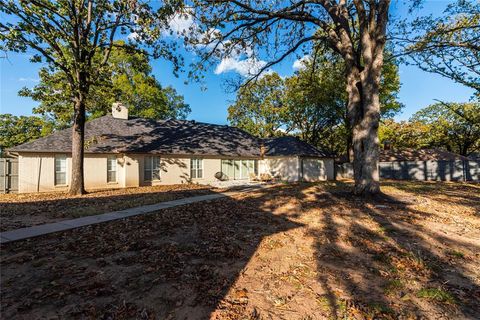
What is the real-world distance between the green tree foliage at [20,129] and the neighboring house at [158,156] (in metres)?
23.4

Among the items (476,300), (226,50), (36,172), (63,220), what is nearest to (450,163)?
(226,50)

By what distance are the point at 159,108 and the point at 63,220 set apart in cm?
2791

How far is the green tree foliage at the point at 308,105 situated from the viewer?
26.5 m

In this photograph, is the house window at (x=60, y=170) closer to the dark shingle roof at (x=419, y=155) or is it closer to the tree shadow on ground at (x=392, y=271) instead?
the tree shadow on ground at (x=392, y=271)

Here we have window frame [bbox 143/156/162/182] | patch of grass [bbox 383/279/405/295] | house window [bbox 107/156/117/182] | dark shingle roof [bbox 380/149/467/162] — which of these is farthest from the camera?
dark shingle roof [bbox 380/149/467/162]

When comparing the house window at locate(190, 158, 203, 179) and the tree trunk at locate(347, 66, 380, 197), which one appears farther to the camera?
the house window at locate(190, 158, 203, 179)

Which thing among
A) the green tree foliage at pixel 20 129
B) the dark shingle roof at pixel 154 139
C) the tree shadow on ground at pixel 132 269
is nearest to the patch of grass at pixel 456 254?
the tree shadow on ground at pixel 132 269

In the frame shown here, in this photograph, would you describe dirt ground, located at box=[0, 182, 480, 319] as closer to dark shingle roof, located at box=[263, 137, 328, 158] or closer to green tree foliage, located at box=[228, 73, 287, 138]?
dark shingle roof, located at box=[263, 137, 328, 158]

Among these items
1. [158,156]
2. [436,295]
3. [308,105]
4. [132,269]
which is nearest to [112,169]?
[158,156]

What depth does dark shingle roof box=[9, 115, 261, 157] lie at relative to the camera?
16455 millimetres

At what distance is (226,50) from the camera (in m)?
12.8

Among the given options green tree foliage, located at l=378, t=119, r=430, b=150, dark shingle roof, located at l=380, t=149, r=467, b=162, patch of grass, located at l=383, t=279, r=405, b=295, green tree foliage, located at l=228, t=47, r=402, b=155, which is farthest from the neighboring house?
green tree foliage, located at l=378, t=119, r=430, b=150

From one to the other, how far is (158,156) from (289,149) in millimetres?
12952

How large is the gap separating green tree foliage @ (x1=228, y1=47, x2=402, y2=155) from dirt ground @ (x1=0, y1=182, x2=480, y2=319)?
65.9ft
